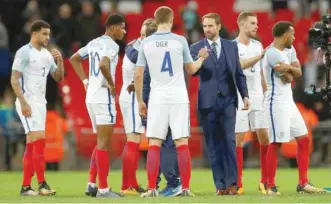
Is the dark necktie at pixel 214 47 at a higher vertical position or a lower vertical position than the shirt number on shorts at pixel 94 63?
higher

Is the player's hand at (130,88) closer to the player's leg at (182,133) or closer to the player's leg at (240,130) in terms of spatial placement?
the player's leg at (182,133)

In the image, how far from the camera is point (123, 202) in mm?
14117

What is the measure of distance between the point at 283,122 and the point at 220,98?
941 millimetres

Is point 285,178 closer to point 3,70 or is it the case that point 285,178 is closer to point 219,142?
point 219,142

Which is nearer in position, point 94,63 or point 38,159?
point 94,63

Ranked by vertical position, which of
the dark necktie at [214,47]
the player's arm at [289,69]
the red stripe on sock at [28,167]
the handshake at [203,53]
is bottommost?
the red stripe on sock at [28,167]

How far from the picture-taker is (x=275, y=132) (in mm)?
15805

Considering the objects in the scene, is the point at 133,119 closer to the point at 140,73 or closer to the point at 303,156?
the point at 140,73

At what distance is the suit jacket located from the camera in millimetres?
15781

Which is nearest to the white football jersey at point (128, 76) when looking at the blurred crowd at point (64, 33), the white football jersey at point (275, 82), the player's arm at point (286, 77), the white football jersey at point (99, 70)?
the white football jersey at point (99, 70)

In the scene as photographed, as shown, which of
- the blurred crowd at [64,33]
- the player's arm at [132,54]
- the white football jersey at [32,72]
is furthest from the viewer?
the blurred crowd at [64,33]

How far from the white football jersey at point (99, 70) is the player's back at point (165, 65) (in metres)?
0.69

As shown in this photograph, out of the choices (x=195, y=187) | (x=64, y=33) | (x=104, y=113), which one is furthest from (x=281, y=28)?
(x=64, y=33)

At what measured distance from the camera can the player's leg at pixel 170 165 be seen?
631 inches
